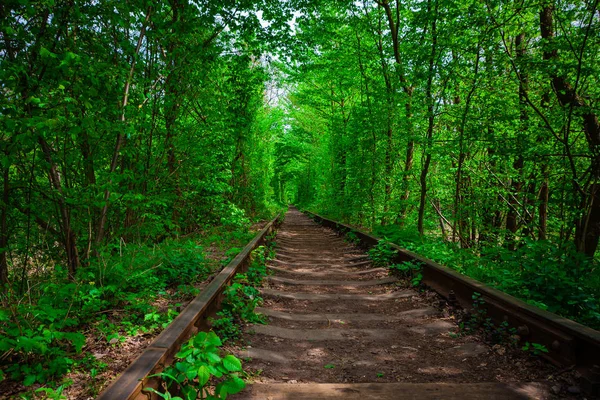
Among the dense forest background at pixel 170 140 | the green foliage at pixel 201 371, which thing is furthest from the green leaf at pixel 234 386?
the dense forest background at pixel 170 140

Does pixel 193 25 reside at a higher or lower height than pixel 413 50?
lower

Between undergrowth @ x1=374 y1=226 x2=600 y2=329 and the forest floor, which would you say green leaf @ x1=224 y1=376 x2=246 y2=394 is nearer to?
the forest floor

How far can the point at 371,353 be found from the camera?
2.76 m

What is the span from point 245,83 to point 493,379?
933cm

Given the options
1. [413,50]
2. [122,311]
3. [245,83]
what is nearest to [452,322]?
[122,311]

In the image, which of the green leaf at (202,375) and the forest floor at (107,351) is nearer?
the green leaf at (202,375)

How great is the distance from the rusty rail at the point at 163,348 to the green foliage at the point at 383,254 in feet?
10.3

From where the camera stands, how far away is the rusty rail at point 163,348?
1.50 m

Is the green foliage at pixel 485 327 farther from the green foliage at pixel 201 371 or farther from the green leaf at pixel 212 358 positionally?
the green leaf at pixel 212 358

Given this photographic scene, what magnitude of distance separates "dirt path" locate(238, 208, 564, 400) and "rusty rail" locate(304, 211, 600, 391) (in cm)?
18

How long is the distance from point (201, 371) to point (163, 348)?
1.48ft

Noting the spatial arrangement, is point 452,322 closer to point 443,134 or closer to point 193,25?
point 193,25

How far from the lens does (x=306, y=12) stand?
26.8 feet

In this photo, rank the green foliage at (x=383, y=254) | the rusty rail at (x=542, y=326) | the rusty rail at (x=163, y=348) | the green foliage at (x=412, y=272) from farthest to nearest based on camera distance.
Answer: the green foliage at (x=383, y=254) < the green foliage at (x=412, y=272) < the rusty rail at (x=542, y=326) < the rusty rail at (x=163, y=348)
